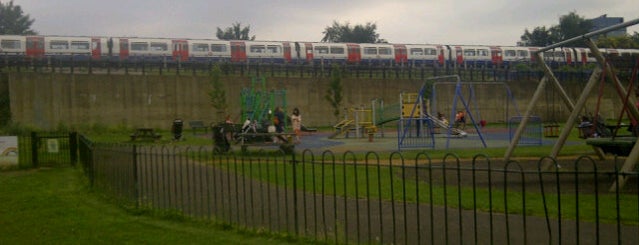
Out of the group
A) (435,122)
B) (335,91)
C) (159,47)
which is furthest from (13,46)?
(435,122)

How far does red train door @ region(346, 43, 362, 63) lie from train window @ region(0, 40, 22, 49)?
951 inches

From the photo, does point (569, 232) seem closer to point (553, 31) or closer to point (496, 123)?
point (496, 123)

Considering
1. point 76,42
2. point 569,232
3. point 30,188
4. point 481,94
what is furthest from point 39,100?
point 569,232

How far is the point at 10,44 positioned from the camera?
41.7 m

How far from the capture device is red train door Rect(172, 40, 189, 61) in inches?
1773

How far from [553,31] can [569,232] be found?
244ft

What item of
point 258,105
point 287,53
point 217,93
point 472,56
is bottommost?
point 258,105

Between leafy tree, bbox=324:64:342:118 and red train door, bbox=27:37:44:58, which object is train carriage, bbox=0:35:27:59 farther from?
leafy tree, bbox=324:64:342:118

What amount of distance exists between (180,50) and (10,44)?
439 inches

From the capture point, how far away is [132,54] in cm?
4456

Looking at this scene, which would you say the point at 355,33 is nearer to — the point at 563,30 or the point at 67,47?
the point at 563,30

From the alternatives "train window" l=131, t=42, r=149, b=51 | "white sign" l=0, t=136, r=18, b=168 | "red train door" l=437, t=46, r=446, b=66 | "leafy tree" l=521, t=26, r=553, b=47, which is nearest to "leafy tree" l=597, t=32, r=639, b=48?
"leafy tree" l=521, t=26, r=553, b=47

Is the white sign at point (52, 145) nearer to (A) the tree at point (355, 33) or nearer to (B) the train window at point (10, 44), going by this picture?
(B) the train window at point (10, 44)

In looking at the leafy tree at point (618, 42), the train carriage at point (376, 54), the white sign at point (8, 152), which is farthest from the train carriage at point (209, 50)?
the leafy tree at point (618, 42)
